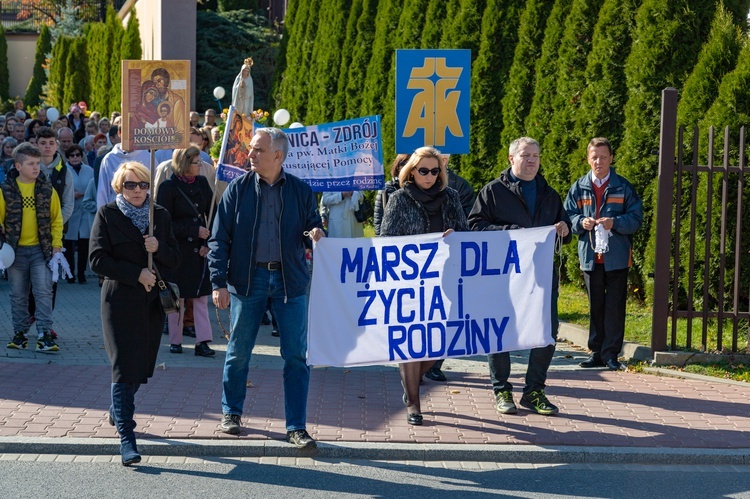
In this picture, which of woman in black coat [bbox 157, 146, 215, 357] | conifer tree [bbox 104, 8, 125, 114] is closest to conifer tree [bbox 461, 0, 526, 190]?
woman in black coat [bbox 157, 146, 215, 357]

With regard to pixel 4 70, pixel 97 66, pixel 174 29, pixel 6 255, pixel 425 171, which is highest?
pixel 4 70

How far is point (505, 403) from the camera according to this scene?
7.86 m

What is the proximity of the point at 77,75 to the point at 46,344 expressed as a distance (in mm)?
34825

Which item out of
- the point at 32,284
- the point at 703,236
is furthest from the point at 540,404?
the point at 32,284

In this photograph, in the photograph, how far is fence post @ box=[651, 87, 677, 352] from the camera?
9.43 metres

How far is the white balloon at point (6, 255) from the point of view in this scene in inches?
373

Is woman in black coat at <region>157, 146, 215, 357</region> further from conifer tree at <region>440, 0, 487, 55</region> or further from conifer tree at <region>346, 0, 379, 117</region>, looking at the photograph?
conifer tree at <region>346, 0, 379, 117</region>

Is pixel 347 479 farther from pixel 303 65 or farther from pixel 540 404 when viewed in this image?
pixel 303 65

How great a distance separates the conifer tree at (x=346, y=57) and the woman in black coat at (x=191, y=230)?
40.1 ft

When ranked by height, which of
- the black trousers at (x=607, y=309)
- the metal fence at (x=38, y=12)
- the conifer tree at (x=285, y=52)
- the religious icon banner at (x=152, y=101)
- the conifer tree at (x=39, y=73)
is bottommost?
the black trousers at (x=607, y=309)

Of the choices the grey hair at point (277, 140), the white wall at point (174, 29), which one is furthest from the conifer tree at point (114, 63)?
the grey hair at point (277, 140)

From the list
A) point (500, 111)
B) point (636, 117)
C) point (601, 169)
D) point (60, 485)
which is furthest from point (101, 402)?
point (500, 111)

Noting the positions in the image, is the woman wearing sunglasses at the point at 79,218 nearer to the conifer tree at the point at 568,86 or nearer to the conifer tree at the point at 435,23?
the conifer tree at the point at 435,23

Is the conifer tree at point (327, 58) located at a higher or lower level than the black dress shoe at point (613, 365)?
higher
